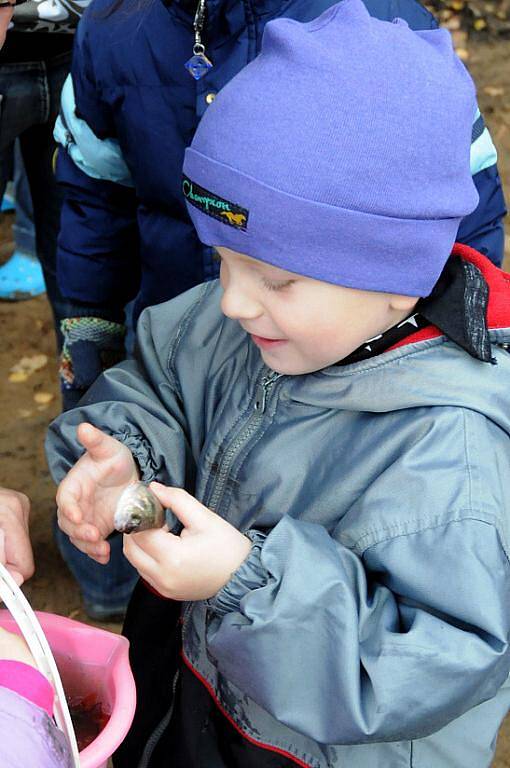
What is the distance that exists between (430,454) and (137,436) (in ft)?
1.76

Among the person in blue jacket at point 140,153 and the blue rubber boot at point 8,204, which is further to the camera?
the blue rubber boot at point 8,204

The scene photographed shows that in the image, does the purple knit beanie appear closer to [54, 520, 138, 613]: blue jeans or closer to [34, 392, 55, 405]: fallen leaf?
[54, 520, 138, 613]: blue jeans

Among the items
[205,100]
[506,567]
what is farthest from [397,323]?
[205,100]

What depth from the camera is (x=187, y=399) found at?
163cm

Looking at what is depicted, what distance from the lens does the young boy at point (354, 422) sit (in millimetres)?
1186

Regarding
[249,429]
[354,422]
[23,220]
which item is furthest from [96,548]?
[23,220]

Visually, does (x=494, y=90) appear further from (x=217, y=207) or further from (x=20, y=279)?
(x=217, y=207)

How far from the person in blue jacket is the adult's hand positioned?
0.63m

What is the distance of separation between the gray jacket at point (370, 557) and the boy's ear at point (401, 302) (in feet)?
0.21

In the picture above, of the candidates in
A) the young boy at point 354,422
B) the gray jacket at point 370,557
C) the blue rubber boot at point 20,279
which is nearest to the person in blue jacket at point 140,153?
the young boy at point 354,422

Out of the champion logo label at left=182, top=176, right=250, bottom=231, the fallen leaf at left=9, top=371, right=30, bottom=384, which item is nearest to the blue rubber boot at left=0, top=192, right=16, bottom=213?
the fallen leaf at left=9, top=371, right=30, bottom=384

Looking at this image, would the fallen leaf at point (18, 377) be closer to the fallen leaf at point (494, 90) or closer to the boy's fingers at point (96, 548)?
the boy's fingers at point (96, 548)

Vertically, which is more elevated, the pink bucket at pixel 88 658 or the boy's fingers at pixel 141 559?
the boy's fingers at pixel 141 559

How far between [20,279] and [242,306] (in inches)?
124
